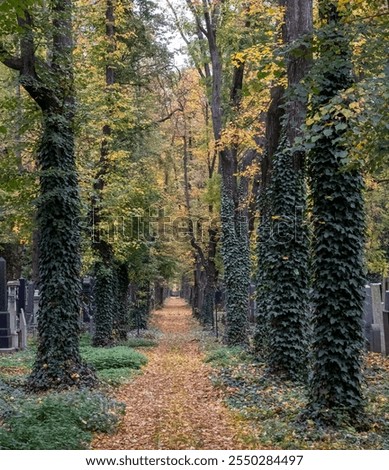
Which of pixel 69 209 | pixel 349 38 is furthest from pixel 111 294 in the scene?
pixel 349 38

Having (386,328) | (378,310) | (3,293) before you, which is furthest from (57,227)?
(378,310)

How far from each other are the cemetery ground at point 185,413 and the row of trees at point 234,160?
76 centimetres

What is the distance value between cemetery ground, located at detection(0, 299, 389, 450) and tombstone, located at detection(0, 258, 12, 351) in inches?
140

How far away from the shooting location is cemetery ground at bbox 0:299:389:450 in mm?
7570

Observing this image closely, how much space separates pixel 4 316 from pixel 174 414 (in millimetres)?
10819

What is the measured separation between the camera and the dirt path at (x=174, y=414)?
26.3ft

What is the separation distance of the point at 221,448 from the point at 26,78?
8071 millimetres

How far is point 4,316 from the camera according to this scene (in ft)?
63.0

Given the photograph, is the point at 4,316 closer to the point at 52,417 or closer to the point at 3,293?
the point at 3,293

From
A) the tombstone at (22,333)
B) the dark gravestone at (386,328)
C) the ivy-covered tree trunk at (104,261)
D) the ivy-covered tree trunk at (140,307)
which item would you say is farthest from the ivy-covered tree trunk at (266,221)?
the ivy-covered tree trunk at (140,307)

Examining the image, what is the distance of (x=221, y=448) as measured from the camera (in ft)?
24.8

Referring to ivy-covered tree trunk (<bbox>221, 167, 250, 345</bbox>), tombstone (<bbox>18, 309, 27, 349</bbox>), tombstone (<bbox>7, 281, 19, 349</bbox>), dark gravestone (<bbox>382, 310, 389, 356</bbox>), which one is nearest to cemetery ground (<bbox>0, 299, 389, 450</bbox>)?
dark gravestone (<bbox>382, 310, 389, 356</bbox>)

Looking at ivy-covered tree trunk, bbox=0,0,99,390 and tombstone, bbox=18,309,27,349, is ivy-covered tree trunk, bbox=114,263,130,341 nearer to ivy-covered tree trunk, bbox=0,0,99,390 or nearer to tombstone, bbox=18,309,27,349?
tombstone, bbox=18,309,27,349

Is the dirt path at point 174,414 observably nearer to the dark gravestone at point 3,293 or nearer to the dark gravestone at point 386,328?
the dark gravestone at point 386,328
